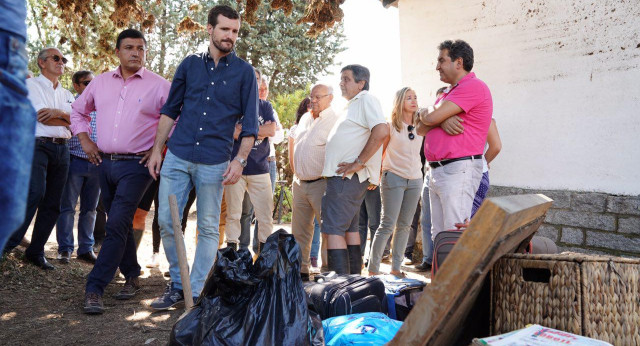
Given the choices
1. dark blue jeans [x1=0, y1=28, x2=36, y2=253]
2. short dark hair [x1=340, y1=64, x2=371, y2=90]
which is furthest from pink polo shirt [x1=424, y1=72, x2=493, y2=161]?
dark blue jeans [x1=0, y1=28, x2=36, y2=253]

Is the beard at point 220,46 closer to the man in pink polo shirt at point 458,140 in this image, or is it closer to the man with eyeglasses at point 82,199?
the man in pink polo shirt at point 458,140

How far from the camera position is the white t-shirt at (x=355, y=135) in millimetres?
4449

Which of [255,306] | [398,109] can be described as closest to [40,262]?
[398,109]

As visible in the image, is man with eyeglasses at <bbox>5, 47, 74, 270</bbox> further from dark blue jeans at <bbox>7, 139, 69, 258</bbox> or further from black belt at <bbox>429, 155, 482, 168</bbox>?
black belt at <bbox>429, 155, 482, 168</bbox>

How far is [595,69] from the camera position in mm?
5184

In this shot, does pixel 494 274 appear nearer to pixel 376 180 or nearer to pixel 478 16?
pixel 376 180

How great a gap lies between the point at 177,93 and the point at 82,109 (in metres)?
1.01

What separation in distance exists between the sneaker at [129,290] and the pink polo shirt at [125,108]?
114cm

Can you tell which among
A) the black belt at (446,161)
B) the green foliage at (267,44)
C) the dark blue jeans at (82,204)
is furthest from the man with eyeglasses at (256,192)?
the green foliage at (267,44)

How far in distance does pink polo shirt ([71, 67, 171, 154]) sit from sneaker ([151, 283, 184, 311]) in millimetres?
1160

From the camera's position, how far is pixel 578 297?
1.68m

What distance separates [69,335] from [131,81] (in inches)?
80.7

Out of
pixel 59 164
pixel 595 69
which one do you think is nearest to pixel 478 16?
pixel 595 69

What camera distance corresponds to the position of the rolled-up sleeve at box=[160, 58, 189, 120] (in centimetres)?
411
